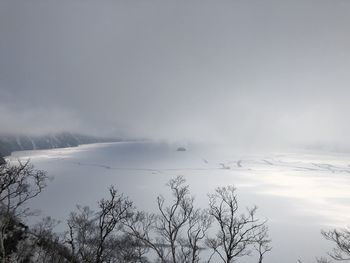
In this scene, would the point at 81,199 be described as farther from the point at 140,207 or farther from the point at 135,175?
the point at 135,175

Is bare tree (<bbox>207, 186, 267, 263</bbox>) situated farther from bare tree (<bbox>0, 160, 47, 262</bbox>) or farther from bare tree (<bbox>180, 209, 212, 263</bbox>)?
bare tree (<bbox>0, 160, 47, 262</bbox>)

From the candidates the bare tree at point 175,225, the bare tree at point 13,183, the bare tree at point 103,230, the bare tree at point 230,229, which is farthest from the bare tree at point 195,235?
the bare tree at point 13,183

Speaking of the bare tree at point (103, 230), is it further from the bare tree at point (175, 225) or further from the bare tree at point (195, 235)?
the bare tree at point (195, 235)

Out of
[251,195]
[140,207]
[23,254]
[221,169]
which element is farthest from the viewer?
[221,169]

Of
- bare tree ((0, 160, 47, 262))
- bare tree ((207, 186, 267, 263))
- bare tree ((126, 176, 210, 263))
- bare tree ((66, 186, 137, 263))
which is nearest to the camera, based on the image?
bare tree ((0, 160, 47, 262))

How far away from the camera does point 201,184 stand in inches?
3482

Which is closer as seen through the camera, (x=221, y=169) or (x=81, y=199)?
(x=81, y=199)

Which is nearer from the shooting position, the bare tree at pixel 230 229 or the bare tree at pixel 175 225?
the bare tree at pixel 230 229

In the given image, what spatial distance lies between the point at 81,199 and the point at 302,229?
46.7 metres

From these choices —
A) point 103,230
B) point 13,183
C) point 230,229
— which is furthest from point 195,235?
point 13,183

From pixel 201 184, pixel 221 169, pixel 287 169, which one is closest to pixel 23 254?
pixel 201 184

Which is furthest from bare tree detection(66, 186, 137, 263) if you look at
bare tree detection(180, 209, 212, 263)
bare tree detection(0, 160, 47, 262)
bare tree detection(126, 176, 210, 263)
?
bare tree detection(180, 209, 212, 263)

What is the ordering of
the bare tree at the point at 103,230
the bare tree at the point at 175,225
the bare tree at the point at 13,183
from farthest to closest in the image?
the bare tree at the point at 175,225, the bare tree at the point at 103,230, the bare tree at the point at 13,183

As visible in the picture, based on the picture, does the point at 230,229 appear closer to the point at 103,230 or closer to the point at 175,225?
the point at 175,225
